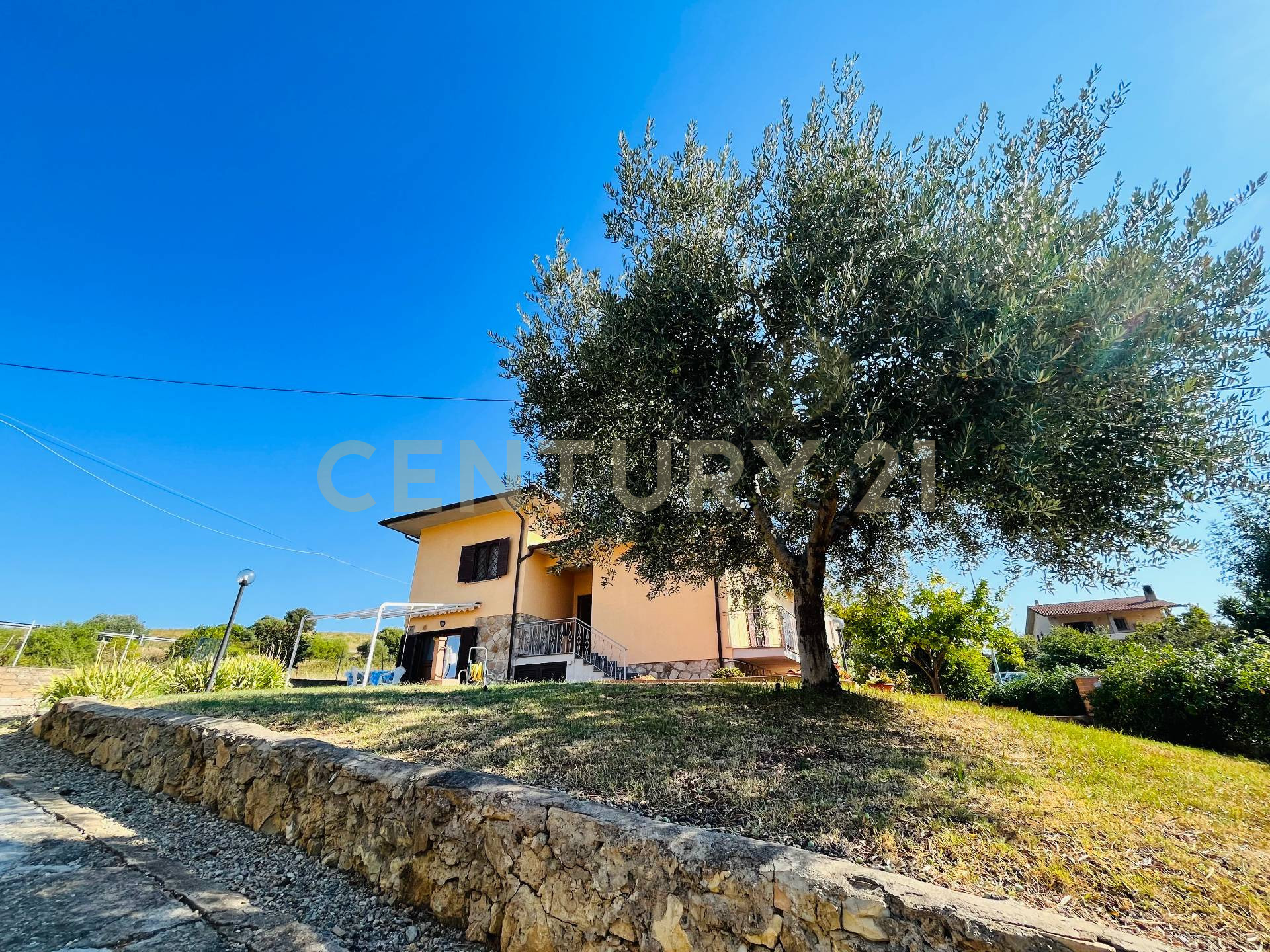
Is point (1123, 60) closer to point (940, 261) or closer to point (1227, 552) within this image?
point (940, 261)

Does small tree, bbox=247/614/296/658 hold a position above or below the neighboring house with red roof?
below

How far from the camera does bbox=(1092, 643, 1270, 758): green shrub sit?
6.79 meters

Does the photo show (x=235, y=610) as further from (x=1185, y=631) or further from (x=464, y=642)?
(x=1185, y=631)

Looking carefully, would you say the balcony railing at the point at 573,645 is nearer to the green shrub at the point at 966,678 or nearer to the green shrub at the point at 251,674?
the green shrub at the point at 251,674

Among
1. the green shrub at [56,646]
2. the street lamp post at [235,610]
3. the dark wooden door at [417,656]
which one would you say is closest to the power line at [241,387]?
the street lamp post at [235,610]

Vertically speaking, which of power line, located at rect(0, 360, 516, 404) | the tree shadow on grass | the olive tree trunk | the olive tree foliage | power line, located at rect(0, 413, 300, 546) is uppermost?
power line, located at rect(0, 360, 516, 404)

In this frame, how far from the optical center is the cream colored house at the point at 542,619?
1473 centimetres

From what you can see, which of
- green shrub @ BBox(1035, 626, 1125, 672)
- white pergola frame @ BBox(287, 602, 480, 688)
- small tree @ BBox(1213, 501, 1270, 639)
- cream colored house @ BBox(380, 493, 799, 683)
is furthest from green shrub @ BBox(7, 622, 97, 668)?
green shrub @ BBox(1035, 626, 1125, 672)

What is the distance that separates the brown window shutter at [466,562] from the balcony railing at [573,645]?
294cm

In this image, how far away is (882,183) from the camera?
17.9ft

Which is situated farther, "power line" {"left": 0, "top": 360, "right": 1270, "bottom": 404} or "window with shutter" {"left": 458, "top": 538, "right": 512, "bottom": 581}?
"window with shutter" {"left": 458, "top": 538, "right": 512, "bottom": 581}

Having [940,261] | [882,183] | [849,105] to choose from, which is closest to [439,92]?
[849,105]

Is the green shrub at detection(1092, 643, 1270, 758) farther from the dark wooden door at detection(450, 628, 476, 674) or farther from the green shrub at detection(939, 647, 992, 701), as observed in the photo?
the dark wooden door at detection(450, 628, 476, 674)

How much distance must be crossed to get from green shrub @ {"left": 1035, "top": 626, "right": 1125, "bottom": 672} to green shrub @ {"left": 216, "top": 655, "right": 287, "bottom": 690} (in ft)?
87.0
